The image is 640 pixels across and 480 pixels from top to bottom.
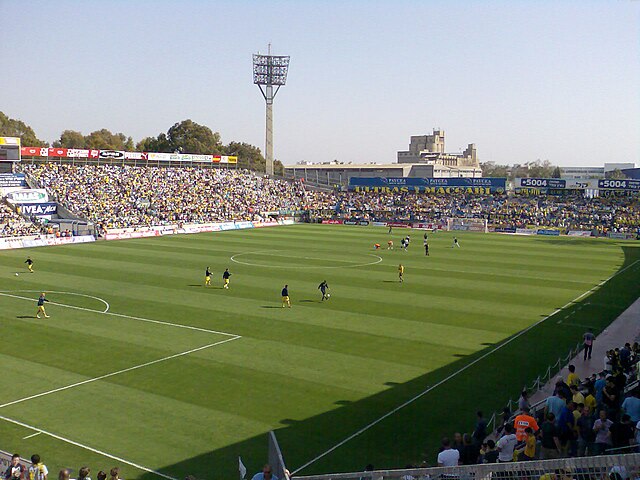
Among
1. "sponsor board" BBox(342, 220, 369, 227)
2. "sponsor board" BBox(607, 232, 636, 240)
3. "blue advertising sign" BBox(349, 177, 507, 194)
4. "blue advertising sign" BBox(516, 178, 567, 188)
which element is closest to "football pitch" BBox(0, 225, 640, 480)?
"sponsor board" BBox(607, 232, 636, 240)

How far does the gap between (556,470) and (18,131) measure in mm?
136364

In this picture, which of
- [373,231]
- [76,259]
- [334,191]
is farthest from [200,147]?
[76,259]

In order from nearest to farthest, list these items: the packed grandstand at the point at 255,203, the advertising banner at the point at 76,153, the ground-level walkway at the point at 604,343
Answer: the ground-level walkway at the point at 604,343 < the packed grandstand at the point at 255,203 < the advertising banner at the point at 76,153

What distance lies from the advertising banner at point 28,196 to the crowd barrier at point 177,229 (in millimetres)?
10140

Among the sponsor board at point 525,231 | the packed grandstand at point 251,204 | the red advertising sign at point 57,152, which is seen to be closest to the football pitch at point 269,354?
the packed grandstand at point 251,204

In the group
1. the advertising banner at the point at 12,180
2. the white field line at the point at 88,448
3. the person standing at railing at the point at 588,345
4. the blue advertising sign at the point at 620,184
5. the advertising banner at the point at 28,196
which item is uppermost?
the blue advertising sign at the point at 620,184

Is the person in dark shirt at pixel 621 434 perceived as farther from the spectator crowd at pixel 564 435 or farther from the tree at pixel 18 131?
the tree at pixel 18 131

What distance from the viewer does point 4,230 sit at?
61.1m

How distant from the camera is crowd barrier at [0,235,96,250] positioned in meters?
58.2

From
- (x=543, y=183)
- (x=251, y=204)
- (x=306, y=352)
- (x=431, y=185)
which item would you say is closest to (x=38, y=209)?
(x=251, y=204)

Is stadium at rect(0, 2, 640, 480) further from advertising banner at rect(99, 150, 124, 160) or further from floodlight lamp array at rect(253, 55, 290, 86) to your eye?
floodlight lamp array at rect(253, 55, 290, 86)

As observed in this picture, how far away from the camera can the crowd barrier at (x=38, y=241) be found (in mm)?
58156

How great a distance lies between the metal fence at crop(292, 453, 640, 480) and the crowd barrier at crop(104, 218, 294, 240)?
61.2 metres

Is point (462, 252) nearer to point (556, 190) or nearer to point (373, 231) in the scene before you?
point (373, 231)
